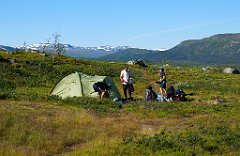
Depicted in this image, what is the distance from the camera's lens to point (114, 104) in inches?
963

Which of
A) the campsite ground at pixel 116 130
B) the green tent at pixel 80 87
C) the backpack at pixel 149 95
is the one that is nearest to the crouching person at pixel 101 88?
the green tent at pixel 80 87

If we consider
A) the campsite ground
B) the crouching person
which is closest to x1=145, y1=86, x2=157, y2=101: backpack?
the crouching person

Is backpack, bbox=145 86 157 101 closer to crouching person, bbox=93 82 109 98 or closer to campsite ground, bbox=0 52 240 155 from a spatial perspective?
crouching person, bbox=93 82 109 98

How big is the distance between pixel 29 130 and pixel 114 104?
1054 centimetres

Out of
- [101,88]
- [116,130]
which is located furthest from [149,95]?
[116,130]

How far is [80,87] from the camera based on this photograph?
2891 cm

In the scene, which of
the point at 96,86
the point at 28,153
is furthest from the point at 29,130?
the point at 96,86

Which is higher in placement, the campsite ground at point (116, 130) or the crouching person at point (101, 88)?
the crouching person at point (101, 88)

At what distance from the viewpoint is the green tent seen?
93.7ft

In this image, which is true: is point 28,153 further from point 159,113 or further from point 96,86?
point 96,86

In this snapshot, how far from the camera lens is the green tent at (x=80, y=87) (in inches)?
1124

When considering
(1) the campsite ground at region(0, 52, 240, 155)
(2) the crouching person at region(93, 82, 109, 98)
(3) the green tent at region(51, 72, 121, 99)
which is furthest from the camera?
(3) the green tent at region(51, 72, 121, 99)

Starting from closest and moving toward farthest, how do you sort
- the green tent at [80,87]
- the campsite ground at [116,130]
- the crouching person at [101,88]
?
the campsite ground at [116,130] → the crouching person at [101,88] → the green tent at [80,87]

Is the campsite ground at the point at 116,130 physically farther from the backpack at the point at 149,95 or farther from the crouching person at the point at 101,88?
the backpack at the point at 149,95
